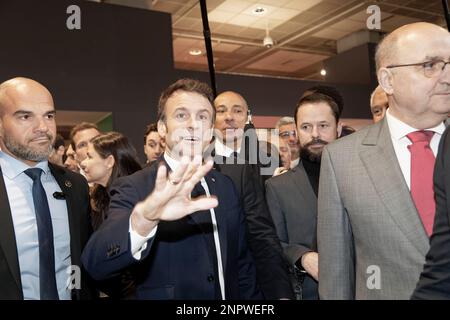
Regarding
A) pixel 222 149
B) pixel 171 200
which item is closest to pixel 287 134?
pixel 222 149

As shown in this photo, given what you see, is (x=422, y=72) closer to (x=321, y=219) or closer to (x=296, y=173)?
(x=321, y=219)

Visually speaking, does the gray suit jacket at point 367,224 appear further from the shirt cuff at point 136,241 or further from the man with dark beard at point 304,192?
the shirt cuff at point 136,241

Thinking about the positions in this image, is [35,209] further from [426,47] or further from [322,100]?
[426,47]

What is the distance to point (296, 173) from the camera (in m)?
2.32

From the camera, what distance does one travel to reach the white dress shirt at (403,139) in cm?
159

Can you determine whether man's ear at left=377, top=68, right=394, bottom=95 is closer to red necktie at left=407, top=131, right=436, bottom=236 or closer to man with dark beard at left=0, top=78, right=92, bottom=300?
red necktie at left=407, top=131, right=436, bottom=236

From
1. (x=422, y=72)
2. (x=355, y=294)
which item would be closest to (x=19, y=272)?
(x=355, y=294)

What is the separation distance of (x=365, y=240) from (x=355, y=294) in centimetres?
24

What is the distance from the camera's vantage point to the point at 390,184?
4.99 feet

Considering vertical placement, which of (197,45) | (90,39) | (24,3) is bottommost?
(90,39)

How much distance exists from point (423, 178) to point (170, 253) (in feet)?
3.10

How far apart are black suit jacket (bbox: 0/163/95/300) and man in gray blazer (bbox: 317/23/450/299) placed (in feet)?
3.55

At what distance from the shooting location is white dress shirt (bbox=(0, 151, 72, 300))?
5.84 ft
